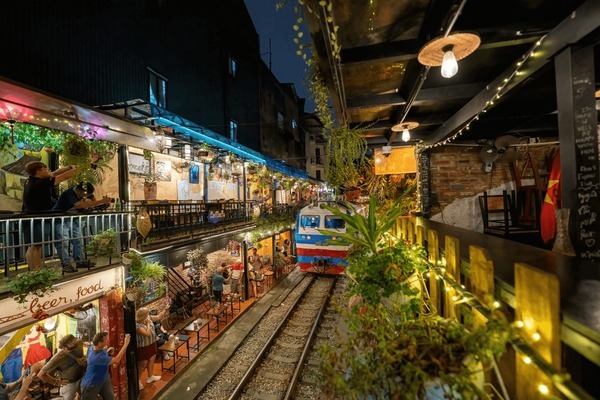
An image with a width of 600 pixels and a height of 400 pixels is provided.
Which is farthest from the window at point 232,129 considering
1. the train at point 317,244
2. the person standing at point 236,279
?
the person standing at point 236,279

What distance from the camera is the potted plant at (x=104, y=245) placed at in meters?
5.76

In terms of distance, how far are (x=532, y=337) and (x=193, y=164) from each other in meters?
13.2

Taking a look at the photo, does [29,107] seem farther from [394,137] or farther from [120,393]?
[394,137]

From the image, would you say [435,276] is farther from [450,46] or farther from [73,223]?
[73,223]

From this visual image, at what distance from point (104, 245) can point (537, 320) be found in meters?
7.34

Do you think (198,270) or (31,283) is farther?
(198,270)

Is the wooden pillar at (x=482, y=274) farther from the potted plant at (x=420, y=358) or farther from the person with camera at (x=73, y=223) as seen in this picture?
the person with camera at (x=73, y=223)

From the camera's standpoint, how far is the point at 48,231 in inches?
217

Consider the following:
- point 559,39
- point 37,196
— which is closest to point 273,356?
point 37,196

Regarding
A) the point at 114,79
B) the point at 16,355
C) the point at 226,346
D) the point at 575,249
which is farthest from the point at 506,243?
the point at 114,79

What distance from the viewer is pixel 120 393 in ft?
20.3

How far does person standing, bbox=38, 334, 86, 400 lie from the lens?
5102mm

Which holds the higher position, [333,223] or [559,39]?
[559,39]

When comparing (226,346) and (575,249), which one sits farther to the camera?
(226,346)
